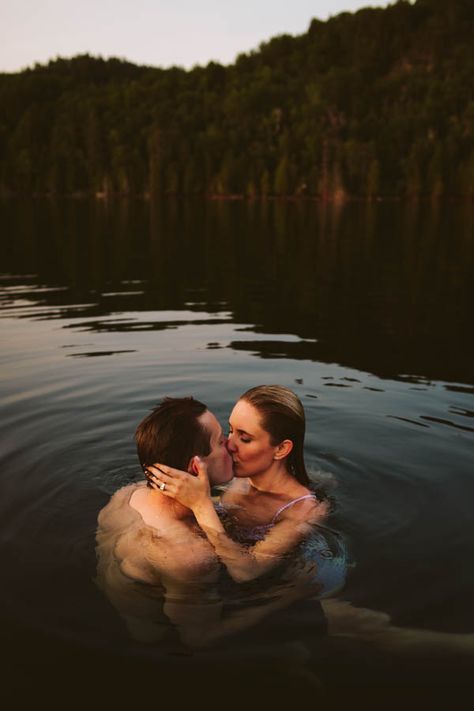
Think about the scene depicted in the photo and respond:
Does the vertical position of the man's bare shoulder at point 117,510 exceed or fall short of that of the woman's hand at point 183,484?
it falls short

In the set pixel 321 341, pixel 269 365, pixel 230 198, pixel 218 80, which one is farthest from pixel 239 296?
pixel 218 80

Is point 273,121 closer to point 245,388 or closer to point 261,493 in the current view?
point 245,388

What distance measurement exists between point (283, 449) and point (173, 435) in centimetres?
99

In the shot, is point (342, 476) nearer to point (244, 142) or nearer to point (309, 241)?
point (309, 241)

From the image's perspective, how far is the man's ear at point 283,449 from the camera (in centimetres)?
457

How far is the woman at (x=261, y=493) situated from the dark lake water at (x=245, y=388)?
0.43 meters

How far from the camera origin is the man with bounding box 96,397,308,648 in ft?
12.0

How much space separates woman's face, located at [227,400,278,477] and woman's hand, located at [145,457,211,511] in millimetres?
571

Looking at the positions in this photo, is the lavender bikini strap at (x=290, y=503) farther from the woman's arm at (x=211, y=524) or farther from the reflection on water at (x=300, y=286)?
the reflection on water at (x=300, y=286)

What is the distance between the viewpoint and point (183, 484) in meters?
3.81

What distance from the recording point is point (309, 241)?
1188 inches

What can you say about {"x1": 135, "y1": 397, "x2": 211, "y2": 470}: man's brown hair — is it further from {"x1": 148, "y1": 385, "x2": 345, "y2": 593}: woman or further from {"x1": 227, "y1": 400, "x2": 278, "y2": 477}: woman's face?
{"x1": 227, "y1": 400, "x2": 278, "y2": 477}: woman's face

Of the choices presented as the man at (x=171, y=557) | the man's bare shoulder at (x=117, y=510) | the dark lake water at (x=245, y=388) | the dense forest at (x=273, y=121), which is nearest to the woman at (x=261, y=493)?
the man at (x=171, y=557)

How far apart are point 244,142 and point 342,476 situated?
133125mm
